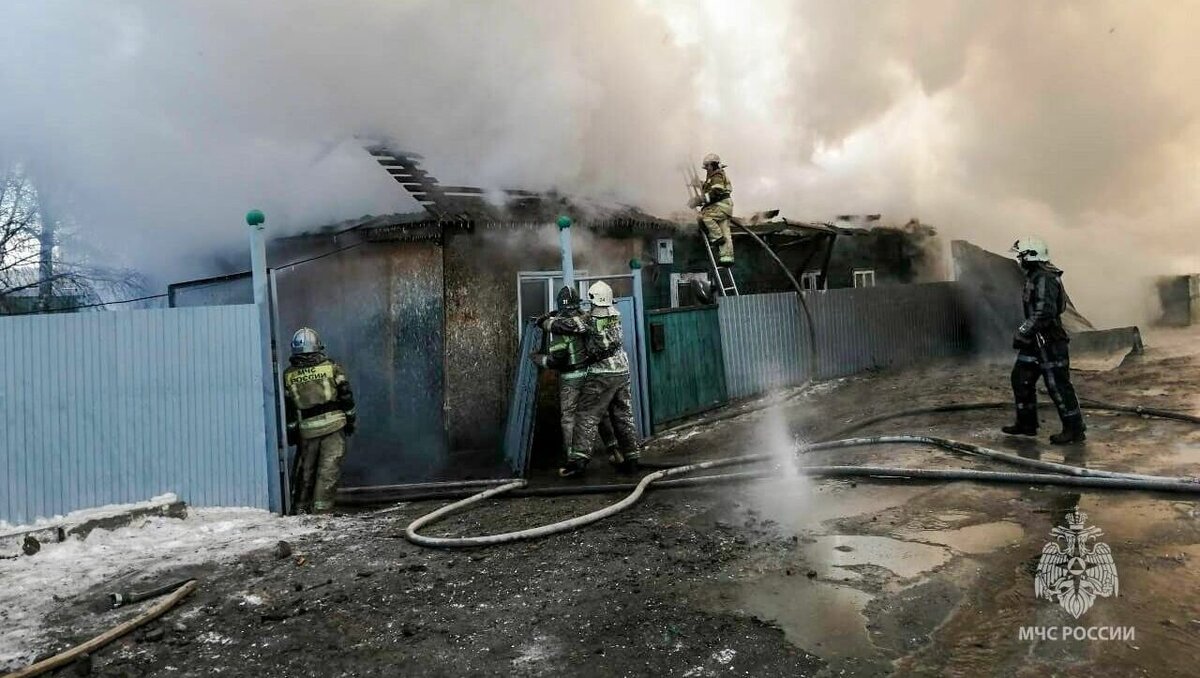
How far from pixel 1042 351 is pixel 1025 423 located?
673 millimetres

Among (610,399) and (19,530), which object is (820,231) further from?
(19,530)

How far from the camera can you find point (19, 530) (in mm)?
4457

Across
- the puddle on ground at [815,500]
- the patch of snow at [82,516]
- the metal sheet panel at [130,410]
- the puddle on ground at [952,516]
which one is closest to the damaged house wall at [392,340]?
the metal sheet panel at [130,410]

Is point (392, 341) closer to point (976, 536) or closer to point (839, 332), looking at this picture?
point (839, 332)

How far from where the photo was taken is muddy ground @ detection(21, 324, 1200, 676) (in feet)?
8.88

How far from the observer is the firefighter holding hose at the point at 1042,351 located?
5918 mm

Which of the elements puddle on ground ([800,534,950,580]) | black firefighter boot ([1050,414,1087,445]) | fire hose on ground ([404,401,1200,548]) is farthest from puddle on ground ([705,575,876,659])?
black firefighter boot ([1050,414,1087,445])

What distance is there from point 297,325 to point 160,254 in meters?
2.22

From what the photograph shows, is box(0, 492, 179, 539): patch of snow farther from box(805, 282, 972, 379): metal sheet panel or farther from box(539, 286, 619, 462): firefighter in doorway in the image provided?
box(805, 282, 972, 379): metal sheet panel

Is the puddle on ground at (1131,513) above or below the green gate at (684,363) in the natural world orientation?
below

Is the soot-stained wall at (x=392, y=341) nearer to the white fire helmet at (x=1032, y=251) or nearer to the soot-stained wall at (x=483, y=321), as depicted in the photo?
the soot-stained wall at (x=483, y=321)

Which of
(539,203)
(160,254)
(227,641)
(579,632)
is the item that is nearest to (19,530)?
(227,641)

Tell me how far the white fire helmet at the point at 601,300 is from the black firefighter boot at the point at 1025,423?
3818mm

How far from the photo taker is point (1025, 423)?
20.6ft
